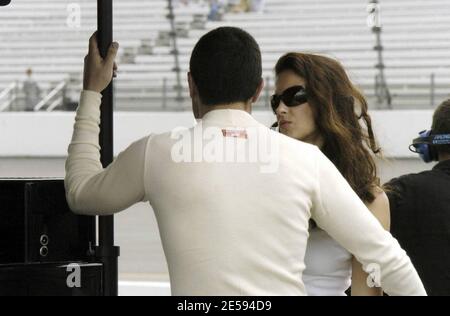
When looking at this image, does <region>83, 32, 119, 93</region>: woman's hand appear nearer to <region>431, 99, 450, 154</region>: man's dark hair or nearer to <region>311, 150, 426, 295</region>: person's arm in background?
<region>311, 150, 426, 295</region>: person's arm in background

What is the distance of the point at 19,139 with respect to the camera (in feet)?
54.5

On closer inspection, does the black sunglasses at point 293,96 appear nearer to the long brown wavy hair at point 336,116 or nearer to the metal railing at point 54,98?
the long brown wavy hair at point 336,116

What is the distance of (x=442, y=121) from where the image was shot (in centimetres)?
296

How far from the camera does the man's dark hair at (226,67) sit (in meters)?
1.66

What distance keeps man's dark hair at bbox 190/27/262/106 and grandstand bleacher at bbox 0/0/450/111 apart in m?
14.1

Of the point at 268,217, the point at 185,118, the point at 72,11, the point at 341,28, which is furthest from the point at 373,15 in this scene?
the point at 268,217

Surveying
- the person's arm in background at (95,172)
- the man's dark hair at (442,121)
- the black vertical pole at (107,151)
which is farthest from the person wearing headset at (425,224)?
the person's arm in background at (95,172)

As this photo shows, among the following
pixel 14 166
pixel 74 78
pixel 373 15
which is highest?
pixel 373 15

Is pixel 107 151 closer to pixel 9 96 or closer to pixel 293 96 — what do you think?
pixel 293 96

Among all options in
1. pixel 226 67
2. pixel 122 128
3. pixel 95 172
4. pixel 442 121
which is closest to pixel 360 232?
pixel 226 67

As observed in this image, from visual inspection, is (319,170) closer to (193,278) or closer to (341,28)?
(193,278)

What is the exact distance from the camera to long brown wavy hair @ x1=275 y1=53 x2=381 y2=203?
2.15 metres

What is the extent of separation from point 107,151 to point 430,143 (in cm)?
114
